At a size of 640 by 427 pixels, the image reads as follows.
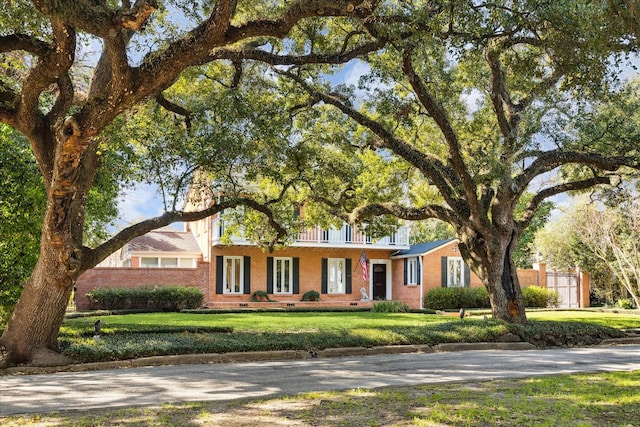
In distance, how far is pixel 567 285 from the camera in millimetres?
33594

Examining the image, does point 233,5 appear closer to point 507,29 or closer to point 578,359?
point 507,29

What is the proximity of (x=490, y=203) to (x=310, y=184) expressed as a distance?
5537mm

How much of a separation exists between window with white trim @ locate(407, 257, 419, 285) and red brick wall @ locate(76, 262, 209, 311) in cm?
1148

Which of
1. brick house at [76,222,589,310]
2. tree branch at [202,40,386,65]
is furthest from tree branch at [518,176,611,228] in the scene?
brick house at [76,222,589,310]

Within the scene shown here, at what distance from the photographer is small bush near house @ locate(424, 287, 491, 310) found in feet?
95.0

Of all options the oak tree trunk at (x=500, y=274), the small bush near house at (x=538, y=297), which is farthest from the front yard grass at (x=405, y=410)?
the small bush near house at (x=538, y=297)

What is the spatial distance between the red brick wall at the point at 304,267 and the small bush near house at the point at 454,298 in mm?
4309

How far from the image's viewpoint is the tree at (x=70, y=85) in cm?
775

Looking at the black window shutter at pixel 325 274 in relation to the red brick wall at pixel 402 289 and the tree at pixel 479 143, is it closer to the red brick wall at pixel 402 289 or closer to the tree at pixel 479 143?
the red brick wall at pixel 402 289

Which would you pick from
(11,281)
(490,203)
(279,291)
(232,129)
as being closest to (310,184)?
(232,129)

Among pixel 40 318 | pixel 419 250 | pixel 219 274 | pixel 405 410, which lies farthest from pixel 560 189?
pixel 219 274

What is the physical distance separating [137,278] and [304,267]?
8985mm

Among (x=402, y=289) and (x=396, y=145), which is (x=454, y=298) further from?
(x=396, y=145)

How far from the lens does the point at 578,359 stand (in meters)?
11.8
